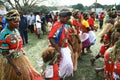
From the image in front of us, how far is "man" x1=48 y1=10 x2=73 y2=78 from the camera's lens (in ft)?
18.8

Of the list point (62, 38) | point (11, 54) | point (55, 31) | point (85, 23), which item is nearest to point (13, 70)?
point (11, 54)

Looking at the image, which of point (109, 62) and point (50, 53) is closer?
point (109, 62)

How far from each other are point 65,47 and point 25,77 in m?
1.39

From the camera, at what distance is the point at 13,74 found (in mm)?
4941

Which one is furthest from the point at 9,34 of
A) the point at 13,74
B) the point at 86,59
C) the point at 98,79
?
the point at 86,59

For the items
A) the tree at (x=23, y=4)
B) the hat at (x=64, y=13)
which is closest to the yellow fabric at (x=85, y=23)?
the hat at (x=64, y=13)

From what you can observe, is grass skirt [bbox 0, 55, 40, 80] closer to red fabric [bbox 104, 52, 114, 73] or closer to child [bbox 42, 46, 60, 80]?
child [bbox 42, 46, 60, 80]

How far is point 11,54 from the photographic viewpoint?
4.93m

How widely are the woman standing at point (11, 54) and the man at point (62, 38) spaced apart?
91 centimetres

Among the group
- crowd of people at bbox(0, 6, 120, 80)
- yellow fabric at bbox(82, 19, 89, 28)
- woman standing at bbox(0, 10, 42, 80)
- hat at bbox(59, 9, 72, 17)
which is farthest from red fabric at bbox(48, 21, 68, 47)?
yellow fabric at bbox(82, 19, 89, 28)

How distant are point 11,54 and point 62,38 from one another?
1.33 meters

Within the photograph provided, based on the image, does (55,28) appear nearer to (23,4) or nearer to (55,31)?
(55,31)

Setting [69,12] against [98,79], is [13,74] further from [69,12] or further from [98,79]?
[98,79]

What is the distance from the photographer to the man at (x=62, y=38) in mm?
5719
